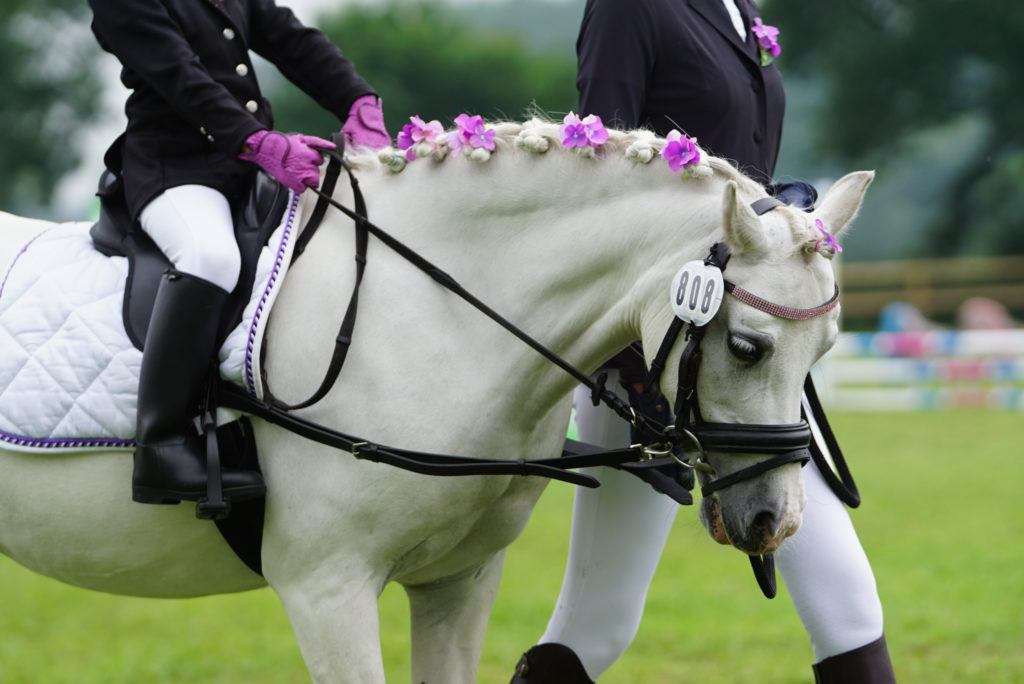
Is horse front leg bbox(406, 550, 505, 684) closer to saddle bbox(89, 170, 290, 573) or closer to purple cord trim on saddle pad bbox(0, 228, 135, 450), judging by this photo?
saddle bbox(89, 170, 290, 573)

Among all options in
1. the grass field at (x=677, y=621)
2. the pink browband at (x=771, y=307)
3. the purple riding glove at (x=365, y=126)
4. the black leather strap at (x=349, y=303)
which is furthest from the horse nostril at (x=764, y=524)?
the grass field at (x=677, y=621)

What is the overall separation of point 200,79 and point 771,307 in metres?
1.47

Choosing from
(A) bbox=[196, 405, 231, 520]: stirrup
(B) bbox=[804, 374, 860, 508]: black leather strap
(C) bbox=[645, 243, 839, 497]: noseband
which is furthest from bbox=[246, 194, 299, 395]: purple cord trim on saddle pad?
(B) bbox=[804, 374, 860, 508]: black leather strap

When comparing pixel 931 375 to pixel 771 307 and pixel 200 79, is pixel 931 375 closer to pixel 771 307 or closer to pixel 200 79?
pixel 771 307

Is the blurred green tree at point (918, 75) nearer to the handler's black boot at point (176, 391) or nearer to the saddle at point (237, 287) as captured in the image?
the saddle at point (237, 287)

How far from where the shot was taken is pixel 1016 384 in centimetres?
1847

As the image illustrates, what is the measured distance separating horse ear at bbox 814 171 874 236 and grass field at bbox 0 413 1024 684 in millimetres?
2731

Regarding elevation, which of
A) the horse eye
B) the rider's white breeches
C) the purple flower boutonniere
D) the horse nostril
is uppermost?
the purple flower boutonniere

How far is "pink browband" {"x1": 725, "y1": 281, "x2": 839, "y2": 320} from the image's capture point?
2.66 metres

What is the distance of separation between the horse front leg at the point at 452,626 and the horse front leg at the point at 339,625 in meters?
0.38

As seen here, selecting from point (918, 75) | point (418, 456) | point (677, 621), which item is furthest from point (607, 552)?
point (918, 75)

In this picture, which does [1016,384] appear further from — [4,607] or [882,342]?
[4,607]

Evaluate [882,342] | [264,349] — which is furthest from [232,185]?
[882,342]

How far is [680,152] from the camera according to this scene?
2844mm
